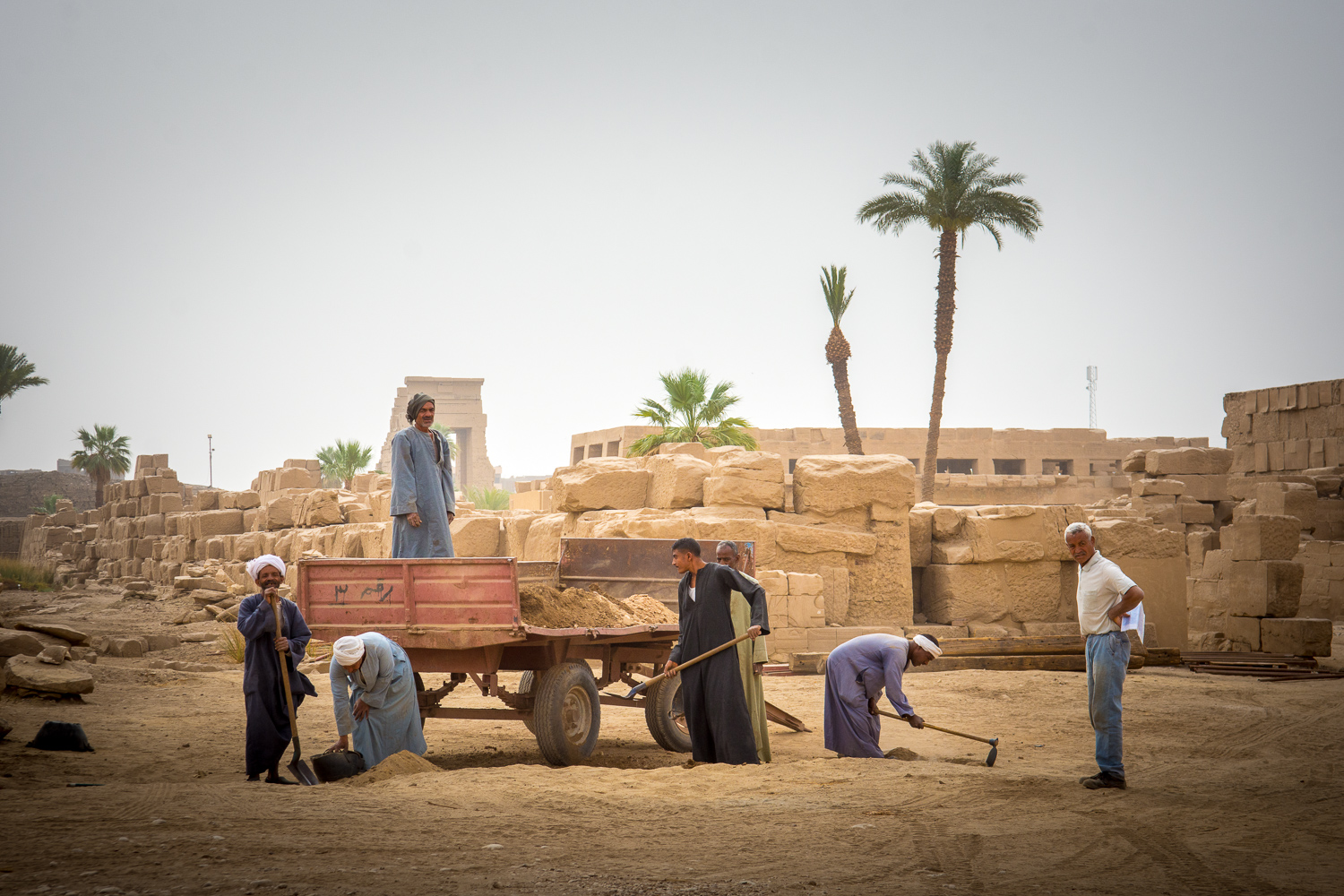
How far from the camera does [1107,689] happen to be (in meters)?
5.82

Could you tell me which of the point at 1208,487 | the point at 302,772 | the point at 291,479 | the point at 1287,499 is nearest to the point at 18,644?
the point at 302,772

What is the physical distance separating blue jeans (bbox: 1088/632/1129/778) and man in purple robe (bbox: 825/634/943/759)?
1.13 meters

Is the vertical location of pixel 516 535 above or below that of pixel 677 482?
below

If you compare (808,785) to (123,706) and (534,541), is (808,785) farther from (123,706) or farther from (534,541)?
(534,541)

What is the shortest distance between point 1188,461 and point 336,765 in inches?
878

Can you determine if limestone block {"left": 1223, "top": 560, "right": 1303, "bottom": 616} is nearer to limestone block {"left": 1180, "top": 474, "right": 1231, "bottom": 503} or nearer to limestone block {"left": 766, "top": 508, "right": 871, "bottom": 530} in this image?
limestone block {"left": 766, "top": 508, "right": 871, "bottom": 530}

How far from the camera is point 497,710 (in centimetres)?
707

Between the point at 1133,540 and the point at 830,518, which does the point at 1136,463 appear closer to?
the point at 1133,540

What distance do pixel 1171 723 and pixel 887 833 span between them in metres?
5.02

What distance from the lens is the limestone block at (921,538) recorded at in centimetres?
1341

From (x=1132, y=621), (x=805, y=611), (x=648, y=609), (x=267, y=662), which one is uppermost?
(x=1132, y=621)

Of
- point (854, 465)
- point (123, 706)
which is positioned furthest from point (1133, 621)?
point (123, 706)

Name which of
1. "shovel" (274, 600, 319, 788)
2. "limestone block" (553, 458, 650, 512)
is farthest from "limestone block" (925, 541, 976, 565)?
"shovel" (274, 600, 319, 788)

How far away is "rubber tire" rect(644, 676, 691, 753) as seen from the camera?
776 centimetres
